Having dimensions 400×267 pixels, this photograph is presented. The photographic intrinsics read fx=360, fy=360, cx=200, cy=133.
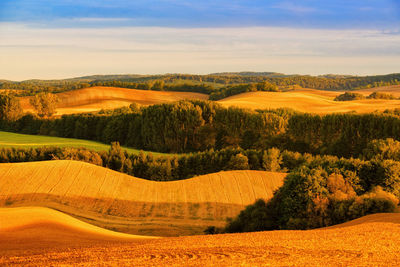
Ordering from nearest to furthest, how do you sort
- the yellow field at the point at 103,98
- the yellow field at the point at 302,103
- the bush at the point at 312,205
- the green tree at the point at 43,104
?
1. the bush at the point at 312,205
2. the yellow field at the point at 302,103
3. the green tree at the point at 43,104
4. the yellow field at the point at 103,98

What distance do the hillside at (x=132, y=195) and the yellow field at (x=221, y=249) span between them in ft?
32.0

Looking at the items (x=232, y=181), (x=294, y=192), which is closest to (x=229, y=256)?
(x=294, y=192)

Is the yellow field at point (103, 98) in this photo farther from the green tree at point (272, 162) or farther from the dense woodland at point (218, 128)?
the green tree at point (272, 162)

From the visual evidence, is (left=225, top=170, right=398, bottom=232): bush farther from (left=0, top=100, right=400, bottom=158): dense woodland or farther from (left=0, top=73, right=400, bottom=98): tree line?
(left=0, top=73, right=400, bottom=98): tree line

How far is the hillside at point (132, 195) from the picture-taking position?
20.3 m

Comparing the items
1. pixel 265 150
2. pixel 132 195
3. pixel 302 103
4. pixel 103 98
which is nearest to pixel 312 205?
pixel 132 195

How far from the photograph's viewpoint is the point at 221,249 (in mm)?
8242

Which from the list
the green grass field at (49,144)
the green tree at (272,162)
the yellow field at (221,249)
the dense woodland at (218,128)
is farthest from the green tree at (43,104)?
the yellow field at (221,249)

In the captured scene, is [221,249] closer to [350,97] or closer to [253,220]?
[253,220]

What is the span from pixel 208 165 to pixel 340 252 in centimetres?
2409

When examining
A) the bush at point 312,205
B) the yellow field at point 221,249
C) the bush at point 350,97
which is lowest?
the bush at point 312,205

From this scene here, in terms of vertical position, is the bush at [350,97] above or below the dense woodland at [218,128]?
above

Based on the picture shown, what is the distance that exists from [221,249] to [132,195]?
53.0 feet

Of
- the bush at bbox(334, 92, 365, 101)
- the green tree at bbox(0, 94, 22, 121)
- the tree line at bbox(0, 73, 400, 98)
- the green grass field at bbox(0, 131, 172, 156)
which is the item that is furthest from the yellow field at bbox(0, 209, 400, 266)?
the tree line at bbox(0, 73, 400, 98)
